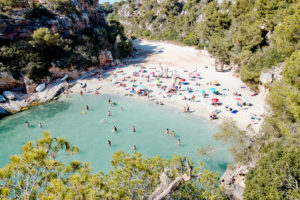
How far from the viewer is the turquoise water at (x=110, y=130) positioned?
1611 centimetres

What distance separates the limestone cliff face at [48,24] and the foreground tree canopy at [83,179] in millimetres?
31355

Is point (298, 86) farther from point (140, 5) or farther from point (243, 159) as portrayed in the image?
point (140, 5)

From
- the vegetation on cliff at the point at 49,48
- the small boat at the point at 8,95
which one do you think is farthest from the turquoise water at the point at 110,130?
the vegetation on cliff at the point at 49,48

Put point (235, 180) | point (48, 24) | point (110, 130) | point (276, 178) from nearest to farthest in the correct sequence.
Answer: point (276, 178), point (235, 180), point (110, 130), point (48, 24)

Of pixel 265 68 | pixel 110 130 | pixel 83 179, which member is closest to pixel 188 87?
pixel 265 68

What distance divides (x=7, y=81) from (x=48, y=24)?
40.3 feet

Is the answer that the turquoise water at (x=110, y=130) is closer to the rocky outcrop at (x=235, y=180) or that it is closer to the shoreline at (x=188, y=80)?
the shoreline at (x=188, y=80)

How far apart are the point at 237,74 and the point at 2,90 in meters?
35.3

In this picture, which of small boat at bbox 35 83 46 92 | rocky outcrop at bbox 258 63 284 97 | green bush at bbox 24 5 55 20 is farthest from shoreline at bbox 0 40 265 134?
green bush at bbox 24 5 55 20

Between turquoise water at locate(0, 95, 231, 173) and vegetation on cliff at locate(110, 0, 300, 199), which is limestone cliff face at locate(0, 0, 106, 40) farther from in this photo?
vegetation on cliff at locate(110, 0, 300, 199)

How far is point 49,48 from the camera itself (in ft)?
102

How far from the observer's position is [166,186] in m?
6.17

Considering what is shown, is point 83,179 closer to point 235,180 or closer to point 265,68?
point 235,180

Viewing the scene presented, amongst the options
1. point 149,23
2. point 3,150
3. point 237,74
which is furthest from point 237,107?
point 149,23
